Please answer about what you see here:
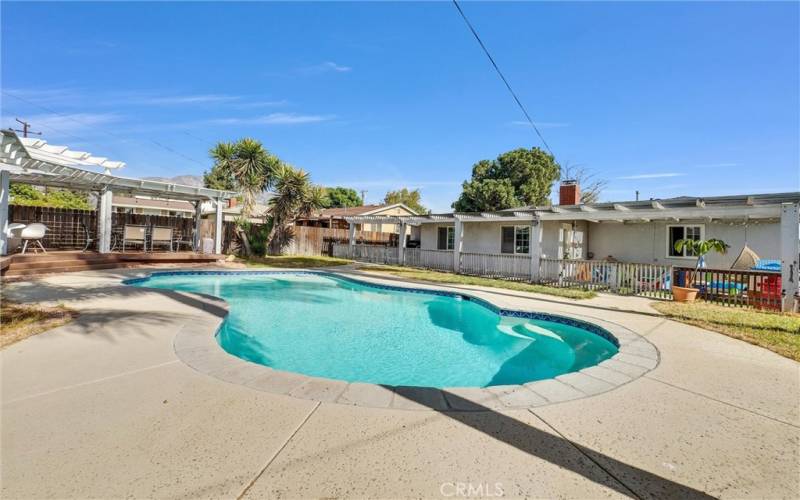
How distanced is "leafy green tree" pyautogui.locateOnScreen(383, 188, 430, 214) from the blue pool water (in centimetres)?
4559

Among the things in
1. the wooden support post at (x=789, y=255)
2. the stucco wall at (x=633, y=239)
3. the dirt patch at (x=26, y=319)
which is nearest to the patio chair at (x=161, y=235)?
the dirt patch at (x=26, y=319)

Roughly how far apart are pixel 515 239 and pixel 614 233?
13.4ft

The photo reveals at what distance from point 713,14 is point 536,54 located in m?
4.26

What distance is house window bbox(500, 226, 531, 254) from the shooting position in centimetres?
1575

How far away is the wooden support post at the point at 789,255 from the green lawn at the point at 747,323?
598 millimetres

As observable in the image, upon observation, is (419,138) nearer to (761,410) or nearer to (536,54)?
(536,54)

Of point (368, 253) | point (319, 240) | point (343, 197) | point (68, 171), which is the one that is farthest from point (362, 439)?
point (343, 197)

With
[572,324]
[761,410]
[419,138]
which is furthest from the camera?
[419,138]

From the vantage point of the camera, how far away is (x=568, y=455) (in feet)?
7.41

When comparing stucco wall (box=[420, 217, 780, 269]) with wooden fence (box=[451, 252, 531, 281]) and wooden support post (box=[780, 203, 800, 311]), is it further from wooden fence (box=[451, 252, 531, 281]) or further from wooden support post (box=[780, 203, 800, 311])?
wooden support post (box=[780, 203, 800, 311])

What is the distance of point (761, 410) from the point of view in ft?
9.96

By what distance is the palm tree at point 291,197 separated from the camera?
19047mm

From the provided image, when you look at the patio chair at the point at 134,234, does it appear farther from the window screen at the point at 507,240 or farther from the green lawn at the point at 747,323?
the green lawn at the point at 747,323

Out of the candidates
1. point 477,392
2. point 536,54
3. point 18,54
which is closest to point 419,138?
point 536,54
